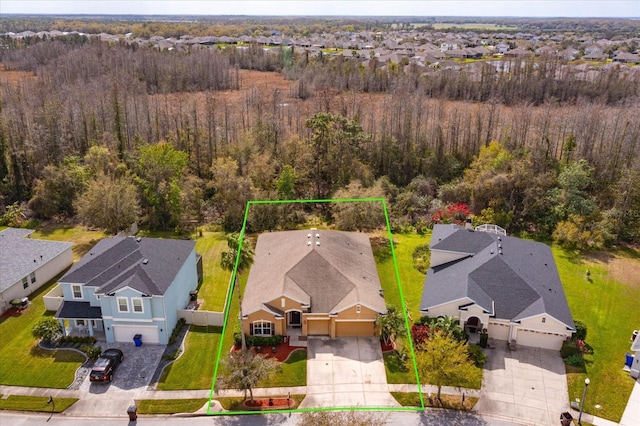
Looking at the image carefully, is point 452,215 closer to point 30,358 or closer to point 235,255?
point 235,255

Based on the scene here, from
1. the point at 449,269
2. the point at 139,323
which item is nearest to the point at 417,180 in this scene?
the point at 449,269

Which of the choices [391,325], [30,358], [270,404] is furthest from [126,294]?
[391,325]

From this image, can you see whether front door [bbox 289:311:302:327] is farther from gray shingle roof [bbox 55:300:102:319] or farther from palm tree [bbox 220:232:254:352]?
gray shingle roof [bbox 55:300:102:319]

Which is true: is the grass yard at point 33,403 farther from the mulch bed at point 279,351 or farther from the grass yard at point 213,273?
the grass yard at point 213,273

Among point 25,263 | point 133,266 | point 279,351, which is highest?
point 133,266

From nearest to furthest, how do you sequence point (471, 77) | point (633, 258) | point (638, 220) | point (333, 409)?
point (333, 409) < point (633, 258) < point (638, 220) < point (471, 77)

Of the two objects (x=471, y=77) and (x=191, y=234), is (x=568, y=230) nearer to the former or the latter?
(x=191, y=234)
